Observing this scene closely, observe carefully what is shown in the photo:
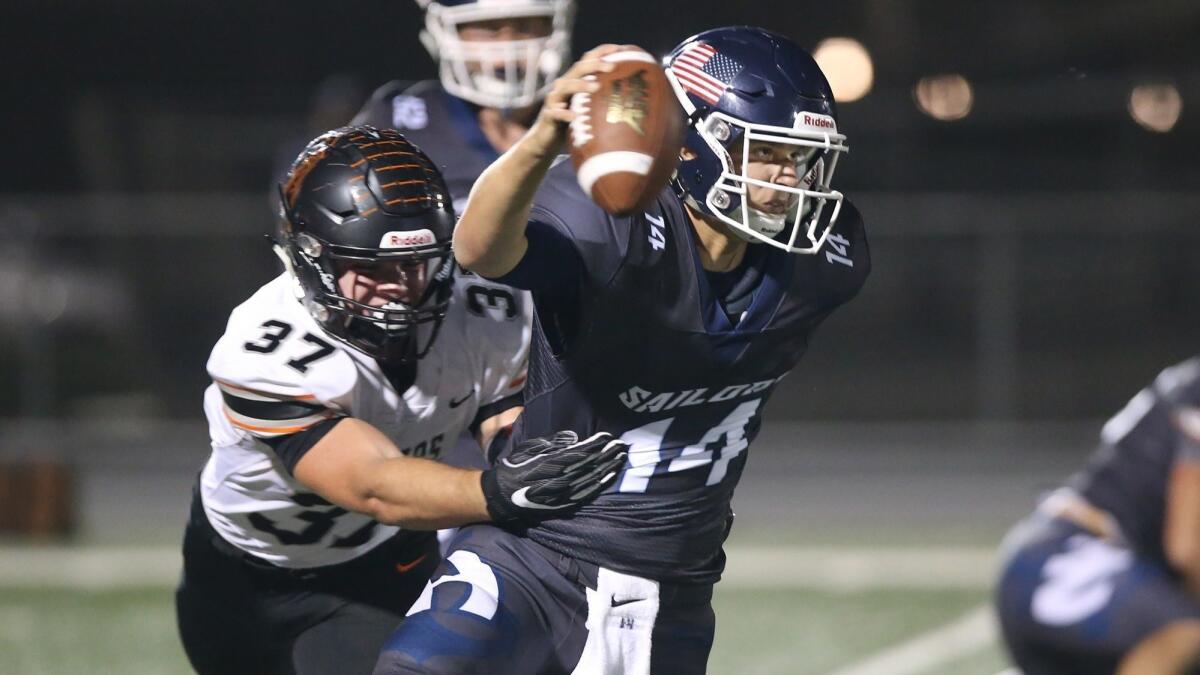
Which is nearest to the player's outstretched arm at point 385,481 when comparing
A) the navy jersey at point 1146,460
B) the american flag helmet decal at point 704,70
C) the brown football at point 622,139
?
the brown football at point 622,139

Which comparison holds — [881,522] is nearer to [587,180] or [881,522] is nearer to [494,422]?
[494,422]

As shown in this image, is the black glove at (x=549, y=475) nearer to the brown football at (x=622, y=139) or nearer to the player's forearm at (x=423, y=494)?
the player's forearm at (x=423, y=494)

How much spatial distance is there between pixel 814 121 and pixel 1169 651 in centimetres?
125

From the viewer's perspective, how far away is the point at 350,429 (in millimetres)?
3287

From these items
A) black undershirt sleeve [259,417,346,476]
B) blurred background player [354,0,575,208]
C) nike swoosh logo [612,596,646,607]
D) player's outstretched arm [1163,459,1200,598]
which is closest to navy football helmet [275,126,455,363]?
black undershirt sleeve [259,417,346,476]

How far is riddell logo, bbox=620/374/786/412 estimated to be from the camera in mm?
3166

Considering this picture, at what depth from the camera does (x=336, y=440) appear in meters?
3.27

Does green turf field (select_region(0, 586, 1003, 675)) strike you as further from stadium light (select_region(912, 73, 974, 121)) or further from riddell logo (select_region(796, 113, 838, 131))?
stadium light (select_region(912, 73, 974, 121))

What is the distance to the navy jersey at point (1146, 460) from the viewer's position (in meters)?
2.52

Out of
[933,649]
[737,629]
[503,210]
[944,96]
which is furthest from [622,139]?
[944,96]

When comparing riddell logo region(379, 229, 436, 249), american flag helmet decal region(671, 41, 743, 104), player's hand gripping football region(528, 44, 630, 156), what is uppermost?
player's hand gripping football region(528, 44, 630, 156)

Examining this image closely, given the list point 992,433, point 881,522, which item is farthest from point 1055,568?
point 992,433

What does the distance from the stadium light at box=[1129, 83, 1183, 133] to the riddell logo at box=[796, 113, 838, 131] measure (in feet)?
29.2

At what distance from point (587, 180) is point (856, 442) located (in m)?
7.56
